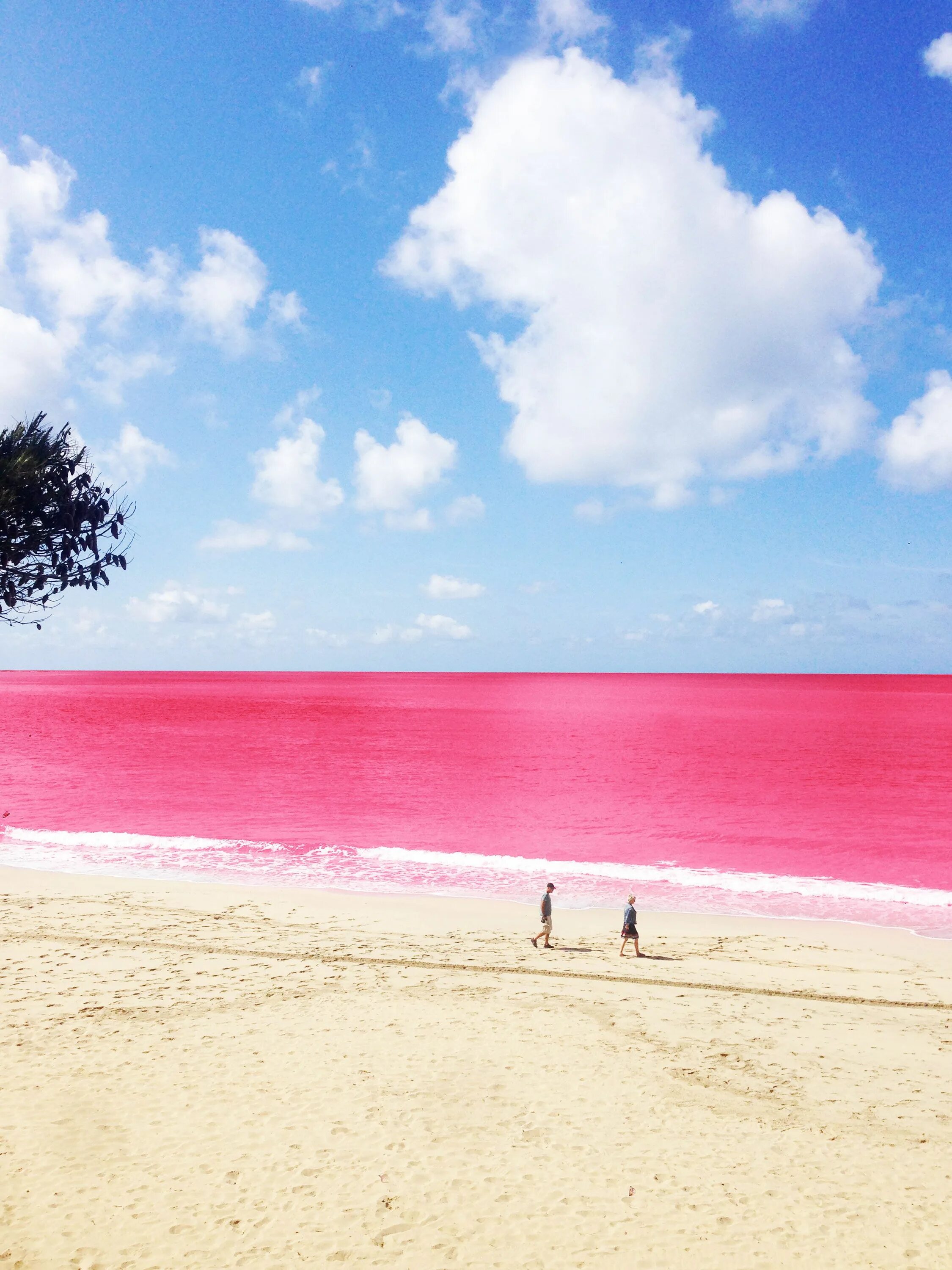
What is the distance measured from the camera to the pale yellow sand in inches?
Result: 295

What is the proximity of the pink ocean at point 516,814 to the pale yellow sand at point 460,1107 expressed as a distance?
8.21 m

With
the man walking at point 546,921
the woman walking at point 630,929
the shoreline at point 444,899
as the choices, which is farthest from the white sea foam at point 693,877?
the man walking at point 546,921

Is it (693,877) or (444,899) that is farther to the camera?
(693,877)

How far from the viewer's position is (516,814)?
123 feet

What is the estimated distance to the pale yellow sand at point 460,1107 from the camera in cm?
749

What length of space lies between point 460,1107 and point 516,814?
28.0 metres

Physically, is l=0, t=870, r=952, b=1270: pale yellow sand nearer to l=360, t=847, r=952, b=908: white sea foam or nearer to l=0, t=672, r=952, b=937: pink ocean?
l=360, t=847, r=952, b=908: white sea foam

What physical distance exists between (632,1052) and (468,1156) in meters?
3.62

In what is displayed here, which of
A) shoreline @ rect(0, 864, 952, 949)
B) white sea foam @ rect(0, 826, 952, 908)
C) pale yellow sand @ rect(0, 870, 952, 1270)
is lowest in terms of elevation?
white sea foam @ rect(0, 826, 952, 908)

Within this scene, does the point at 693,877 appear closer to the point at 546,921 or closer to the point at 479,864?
the point at 479,864

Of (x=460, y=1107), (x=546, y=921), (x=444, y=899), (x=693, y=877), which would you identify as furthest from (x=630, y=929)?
(x=693, y=877)

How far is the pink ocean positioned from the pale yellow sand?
26.9ft

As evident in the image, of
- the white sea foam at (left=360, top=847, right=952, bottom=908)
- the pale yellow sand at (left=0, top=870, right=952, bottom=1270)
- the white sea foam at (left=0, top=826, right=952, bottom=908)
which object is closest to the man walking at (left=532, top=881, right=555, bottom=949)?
the pale yellow sand at (left=0, top=870, right=952, bottom=1270)

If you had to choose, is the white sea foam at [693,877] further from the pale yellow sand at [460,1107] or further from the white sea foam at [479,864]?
the pale yellow sand at [460,1107]
